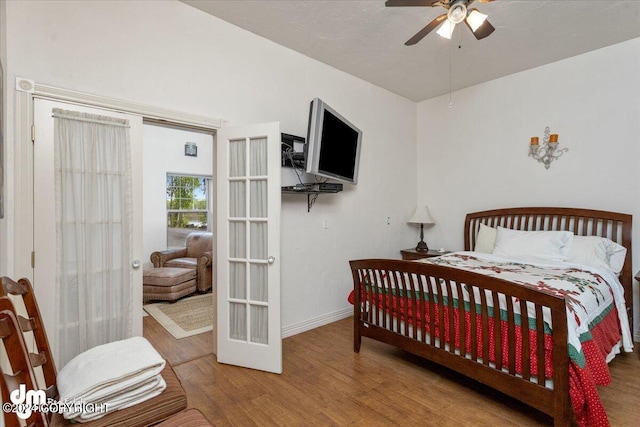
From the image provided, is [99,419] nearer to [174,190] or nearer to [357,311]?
[357,311]

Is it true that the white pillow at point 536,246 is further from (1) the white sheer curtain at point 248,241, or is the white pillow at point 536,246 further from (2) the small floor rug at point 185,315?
(2) the small floor rug at point 185,315

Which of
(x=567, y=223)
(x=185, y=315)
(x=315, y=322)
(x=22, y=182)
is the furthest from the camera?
(x=185, y=315)

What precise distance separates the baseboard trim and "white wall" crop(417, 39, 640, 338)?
1887 millimetres

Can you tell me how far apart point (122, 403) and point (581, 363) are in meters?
2.26

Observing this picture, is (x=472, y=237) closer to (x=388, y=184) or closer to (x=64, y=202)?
(x=388, y=184)

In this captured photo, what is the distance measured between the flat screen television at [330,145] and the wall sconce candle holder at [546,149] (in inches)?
83.3

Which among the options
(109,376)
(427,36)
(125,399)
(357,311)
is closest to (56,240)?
(109,376)

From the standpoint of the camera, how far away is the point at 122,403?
52.4 inches

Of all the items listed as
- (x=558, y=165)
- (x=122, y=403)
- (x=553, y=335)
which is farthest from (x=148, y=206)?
(x=558, y=165)

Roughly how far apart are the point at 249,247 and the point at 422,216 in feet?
9.14

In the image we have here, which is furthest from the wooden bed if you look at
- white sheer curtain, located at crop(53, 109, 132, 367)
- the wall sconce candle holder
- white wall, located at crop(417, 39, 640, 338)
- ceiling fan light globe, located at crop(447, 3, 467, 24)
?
white sheer curtain, located at crop(53, 109, 132, 367)

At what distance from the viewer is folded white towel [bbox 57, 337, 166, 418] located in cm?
129

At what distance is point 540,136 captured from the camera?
144 inches

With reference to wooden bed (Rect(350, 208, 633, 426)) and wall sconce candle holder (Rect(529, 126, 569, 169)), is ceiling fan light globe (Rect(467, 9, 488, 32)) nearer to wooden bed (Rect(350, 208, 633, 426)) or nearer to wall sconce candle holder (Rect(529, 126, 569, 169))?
wooden bed (Rect(350, 208, 633, 426))
